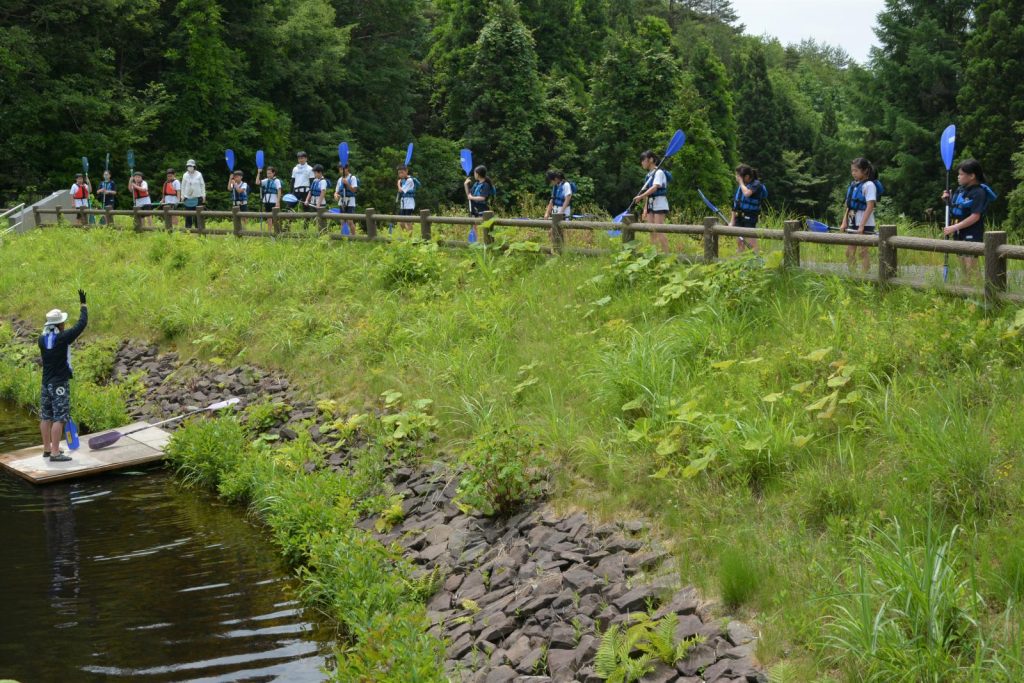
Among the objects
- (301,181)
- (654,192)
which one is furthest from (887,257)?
(301,181)

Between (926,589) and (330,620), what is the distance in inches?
186

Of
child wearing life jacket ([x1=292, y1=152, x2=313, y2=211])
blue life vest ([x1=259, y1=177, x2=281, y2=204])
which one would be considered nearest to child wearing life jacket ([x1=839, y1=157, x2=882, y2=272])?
child wearing life jacket ([x1=292, y1=152, x2=313, y2=211])

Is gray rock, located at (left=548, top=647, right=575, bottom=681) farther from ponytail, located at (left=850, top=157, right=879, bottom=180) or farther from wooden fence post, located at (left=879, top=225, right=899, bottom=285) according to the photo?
ponytail, located at (left=850, top=157, right=879, bottom=180)

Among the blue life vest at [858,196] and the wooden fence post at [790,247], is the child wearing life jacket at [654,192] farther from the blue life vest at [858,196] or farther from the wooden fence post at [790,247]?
the wooden fence post at [790,247]

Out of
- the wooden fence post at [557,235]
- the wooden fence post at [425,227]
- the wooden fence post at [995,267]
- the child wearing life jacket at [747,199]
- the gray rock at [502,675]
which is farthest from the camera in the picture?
the wooden fence post at [425,227]

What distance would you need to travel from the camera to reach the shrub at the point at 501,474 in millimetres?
8422

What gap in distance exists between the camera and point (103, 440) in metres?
12.9

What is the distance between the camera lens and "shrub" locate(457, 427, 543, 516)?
842 cm

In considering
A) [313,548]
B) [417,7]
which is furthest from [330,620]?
[417,7]

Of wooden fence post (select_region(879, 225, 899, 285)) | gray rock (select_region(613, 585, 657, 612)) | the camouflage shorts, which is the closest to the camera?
gray rock (select_region(613, 585, 657, 612))

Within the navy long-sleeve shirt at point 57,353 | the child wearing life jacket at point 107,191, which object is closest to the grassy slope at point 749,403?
the navy long-sleeve shirt at point 57,353

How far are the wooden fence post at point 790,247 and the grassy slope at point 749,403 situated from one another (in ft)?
0.82

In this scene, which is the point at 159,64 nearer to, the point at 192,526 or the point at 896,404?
the point at 192,526

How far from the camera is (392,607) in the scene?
777 cm
